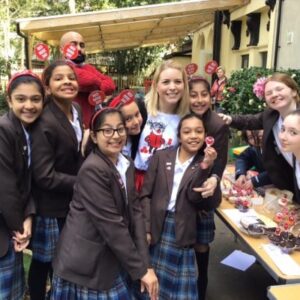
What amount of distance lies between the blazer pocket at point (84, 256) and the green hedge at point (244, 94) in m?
4.64

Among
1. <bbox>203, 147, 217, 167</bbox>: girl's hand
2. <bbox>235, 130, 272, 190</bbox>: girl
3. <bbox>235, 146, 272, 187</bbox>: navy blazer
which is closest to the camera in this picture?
<bbox>203, 147, 217, 167</bbox>: girl's hand

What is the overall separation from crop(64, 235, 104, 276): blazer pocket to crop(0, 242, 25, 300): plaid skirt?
0.40 metres

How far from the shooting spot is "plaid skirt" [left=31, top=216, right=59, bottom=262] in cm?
238

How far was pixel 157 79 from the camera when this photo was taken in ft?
8.46

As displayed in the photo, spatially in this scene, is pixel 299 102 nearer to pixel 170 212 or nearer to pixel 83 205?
pixel 170 212

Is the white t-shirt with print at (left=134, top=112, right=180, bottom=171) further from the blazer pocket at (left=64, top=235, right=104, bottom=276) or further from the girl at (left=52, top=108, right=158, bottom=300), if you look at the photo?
the blazer pocket at (left=64, top=235, right=104, bottom=276)

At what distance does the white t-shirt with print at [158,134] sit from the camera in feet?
8.46

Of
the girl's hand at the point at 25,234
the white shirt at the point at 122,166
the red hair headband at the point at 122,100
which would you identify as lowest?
the girl's hand at the point at 25,234

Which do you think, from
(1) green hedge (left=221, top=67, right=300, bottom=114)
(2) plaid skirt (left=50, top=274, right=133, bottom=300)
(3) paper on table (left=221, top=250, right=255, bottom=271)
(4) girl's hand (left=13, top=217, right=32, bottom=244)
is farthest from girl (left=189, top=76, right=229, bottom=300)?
(1) green hedge (left=221, top=67, right=300, bottom=114)

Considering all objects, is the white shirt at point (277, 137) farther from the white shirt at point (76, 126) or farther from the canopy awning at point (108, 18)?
the canopy awning at point (108, 18)

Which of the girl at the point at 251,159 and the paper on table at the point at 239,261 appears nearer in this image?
the girl at the point at 251,159

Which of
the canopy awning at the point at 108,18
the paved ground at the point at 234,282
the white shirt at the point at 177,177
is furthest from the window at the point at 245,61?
the white shirt at the point at 177,177

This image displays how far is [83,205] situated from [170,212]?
2.09ft

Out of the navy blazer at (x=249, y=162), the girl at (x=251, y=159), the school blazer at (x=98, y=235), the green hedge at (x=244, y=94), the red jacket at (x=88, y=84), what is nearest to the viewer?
the school blazer at (x=98, y=235)
